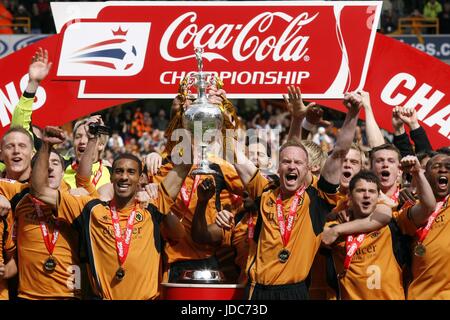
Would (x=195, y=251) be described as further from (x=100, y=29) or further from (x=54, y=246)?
(x=100, y=29)

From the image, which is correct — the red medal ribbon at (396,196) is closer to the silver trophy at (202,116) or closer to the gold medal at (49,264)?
the silver trophy at (202,116)

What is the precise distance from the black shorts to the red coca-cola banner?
2544mm

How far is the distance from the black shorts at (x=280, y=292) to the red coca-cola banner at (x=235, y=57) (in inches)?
100

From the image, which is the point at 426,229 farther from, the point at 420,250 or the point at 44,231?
the point at 44,231

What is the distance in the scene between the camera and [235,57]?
344 inches

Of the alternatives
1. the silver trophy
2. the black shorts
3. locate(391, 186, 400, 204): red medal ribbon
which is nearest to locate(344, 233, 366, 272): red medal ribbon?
the black shorts

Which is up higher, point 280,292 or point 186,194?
point 186,194

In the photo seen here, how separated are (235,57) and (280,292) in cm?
289

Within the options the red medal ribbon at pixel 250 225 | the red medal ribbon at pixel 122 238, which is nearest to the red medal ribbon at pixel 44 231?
the red medal ribbon at pixel 122 238

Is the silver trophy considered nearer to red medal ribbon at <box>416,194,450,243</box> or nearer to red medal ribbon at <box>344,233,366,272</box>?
red medal ribbon at <box>344,233,366,272</box>

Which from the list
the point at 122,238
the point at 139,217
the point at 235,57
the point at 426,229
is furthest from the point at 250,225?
the point at 235,57

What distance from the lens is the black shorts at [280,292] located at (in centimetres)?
646

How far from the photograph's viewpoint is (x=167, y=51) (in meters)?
8.77
